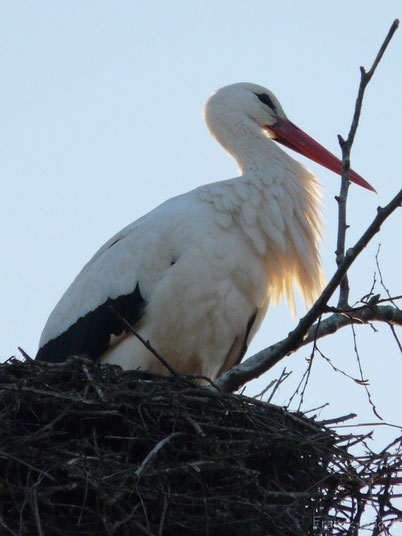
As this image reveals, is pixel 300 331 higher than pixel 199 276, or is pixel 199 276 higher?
pixel 199 276

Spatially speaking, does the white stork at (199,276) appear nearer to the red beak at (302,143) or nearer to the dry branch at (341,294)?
the red beak at (302,143)

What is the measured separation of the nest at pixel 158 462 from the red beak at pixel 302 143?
2700mm

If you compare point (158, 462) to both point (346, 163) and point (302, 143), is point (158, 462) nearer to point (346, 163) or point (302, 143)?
point (346, 163)

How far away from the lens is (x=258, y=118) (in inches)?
327

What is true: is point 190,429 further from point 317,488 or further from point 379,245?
point 379,245

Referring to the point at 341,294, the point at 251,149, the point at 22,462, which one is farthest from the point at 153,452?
the point at 251,149

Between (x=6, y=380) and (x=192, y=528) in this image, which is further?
(x=6, y=380)

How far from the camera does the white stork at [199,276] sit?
6.78 m

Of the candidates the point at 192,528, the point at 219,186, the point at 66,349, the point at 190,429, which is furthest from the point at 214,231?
the point at 192,528

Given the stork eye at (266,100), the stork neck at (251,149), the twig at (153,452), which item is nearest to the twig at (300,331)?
the twig at (153,452)

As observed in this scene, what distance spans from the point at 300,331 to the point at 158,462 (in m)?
0.84

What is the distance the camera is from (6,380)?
5.82 m

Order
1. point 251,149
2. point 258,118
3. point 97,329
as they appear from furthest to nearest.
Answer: point 258,118
point 251,149
point 97,329

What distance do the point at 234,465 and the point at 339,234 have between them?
1.14 meters
